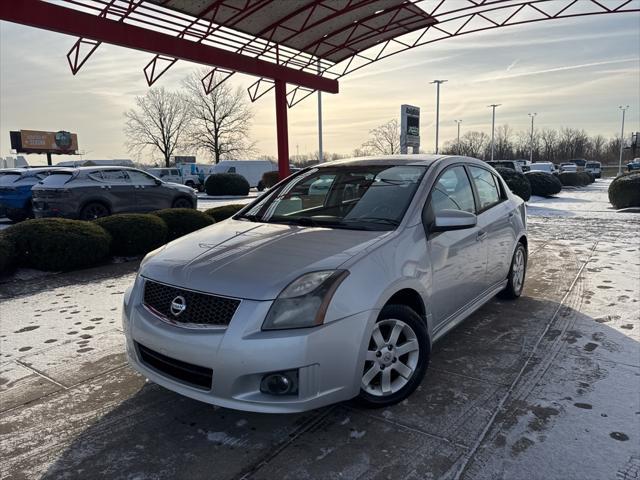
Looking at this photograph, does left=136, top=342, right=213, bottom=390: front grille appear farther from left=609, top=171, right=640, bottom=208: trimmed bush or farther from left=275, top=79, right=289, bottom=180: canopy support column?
left=609, top=171, right=640, bottom=208: trimmed bush

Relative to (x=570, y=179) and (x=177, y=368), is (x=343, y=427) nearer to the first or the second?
(x=177, y=368)

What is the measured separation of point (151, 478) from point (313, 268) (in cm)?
138

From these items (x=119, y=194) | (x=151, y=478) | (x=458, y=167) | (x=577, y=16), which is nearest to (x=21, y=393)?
(x=151, y=478)

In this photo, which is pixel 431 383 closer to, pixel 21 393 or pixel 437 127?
pixel 21 393

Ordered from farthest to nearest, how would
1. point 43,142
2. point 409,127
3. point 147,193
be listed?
point 43,142, point 409,127, point 147,193

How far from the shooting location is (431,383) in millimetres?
3312

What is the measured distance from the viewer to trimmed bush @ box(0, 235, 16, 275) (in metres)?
6.29

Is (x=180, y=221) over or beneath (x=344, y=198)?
beneath

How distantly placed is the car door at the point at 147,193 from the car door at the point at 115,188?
0.16 m

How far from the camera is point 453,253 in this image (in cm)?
355

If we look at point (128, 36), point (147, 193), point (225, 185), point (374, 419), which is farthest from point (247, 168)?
point (374, 419)

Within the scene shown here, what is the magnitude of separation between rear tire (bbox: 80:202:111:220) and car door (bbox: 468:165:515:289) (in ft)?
31.9

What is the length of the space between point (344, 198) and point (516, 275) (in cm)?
255

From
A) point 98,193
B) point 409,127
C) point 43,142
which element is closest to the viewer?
point 98,193
